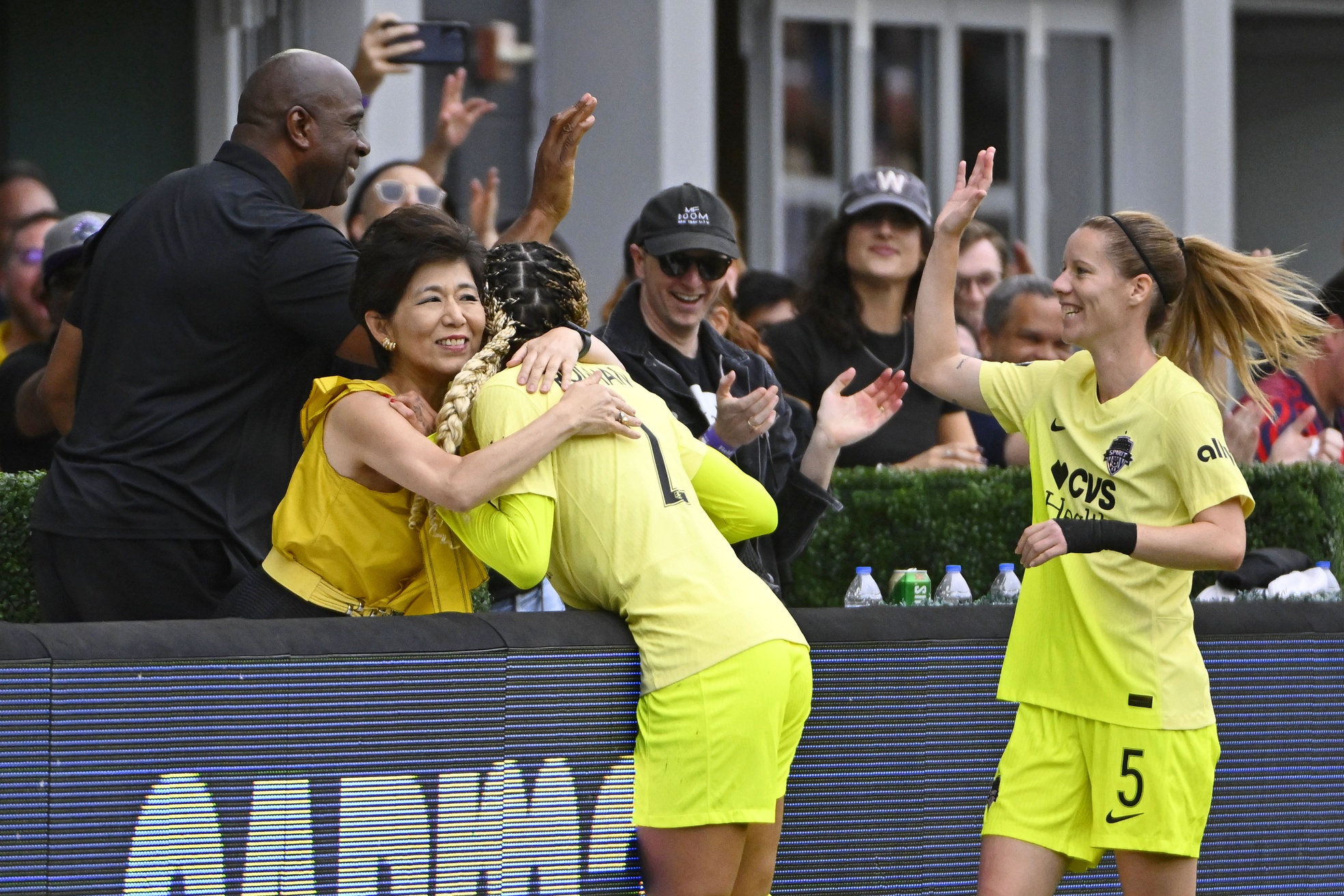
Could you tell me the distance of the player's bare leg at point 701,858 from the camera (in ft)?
13.2

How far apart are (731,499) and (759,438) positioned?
1.18m

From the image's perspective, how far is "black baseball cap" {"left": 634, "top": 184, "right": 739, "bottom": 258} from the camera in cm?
577

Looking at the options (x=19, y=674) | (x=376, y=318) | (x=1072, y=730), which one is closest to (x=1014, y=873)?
(x=1072, y=730)

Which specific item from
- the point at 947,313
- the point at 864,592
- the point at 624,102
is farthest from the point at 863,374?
the point at 624,102

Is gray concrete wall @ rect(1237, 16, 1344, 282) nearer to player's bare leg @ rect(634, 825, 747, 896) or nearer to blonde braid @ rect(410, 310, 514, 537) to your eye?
blonde braid @ rect(410, 310, 514, 537)

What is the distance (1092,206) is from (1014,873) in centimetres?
961

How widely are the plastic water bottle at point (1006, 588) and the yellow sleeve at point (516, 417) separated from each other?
214 cm

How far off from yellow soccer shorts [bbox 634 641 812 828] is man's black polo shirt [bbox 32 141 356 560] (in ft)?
A: 4.20

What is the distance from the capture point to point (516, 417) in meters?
4.12

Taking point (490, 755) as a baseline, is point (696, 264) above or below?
above

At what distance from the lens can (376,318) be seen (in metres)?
4.43

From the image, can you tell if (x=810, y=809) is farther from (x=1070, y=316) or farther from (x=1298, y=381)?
(x=1298, y=381)

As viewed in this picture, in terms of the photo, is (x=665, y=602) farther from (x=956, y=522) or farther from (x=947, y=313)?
(x=956, y=522)

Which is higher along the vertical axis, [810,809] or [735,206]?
[735,206]
